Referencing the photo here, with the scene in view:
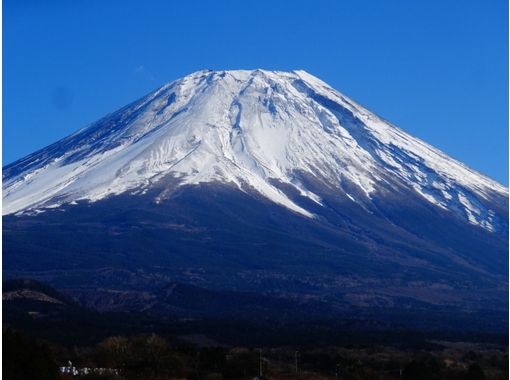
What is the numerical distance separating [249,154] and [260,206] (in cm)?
2432

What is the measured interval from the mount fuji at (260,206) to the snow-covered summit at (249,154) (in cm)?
34

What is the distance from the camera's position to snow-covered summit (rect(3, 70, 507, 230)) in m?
158

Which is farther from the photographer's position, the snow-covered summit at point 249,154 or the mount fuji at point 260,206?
the snow-covered summit at point 249,154

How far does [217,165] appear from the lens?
535 ft

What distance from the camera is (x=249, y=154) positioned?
560 feet

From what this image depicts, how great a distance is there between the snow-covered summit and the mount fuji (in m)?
0.34

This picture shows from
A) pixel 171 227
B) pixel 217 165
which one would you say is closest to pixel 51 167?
pixel 217 165

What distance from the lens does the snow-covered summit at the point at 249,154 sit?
158m

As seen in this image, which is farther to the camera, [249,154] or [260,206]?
[249,154]

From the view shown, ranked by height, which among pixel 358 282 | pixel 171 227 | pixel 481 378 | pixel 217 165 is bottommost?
pixel 481 378

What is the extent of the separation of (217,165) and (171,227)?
88.6 feet

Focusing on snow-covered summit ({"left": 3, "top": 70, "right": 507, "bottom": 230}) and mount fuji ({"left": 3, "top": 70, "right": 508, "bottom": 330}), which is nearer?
mount fuji ({"left": 3, "top": 70, "right": 508, "bottom": 330})

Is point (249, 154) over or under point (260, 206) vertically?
over

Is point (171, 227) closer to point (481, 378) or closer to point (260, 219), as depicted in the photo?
point (260, 219)
